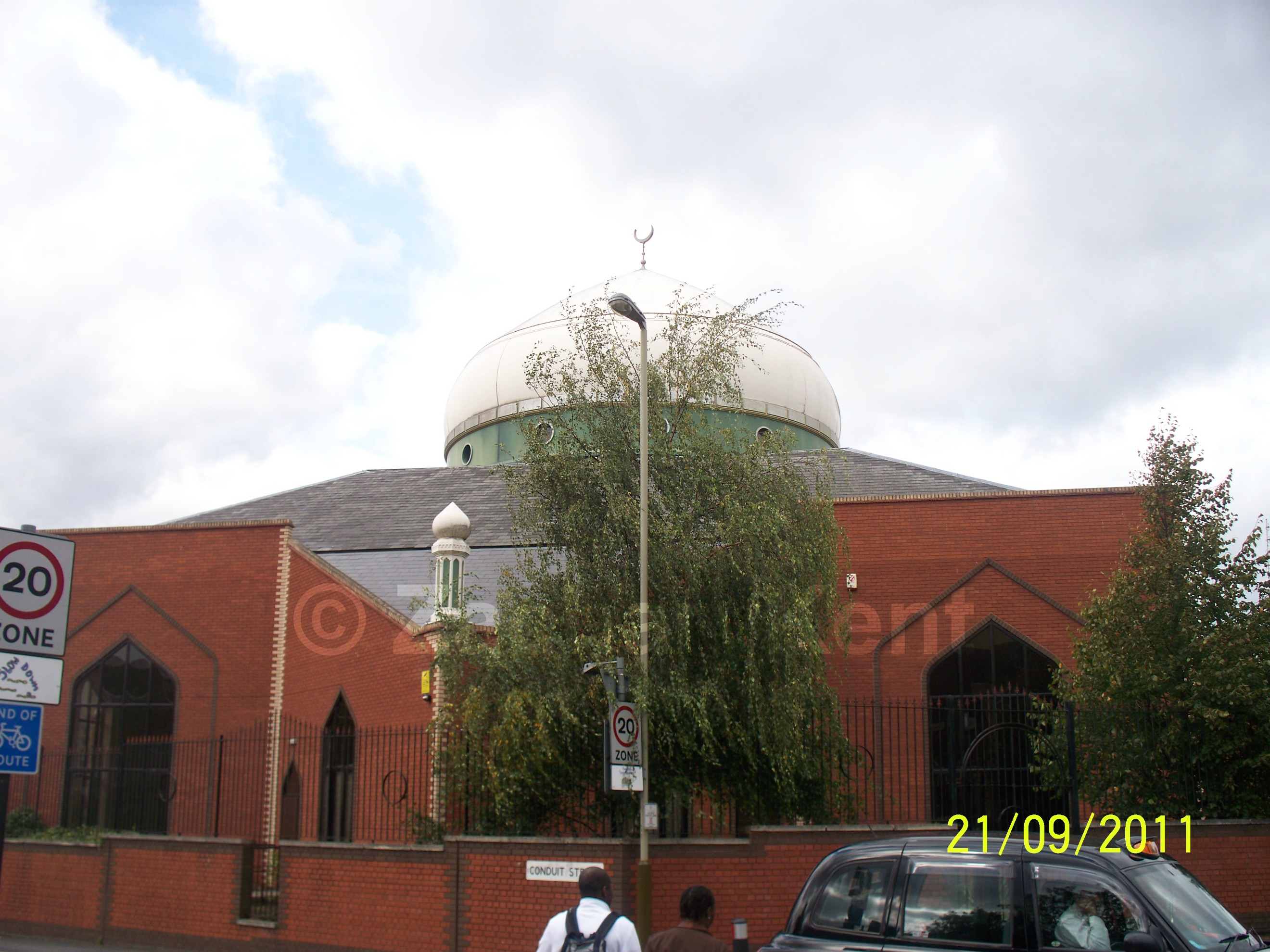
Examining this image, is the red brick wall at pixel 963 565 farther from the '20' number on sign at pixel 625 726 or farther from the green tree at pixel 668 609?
the '20' number on sign at pixel 625 726

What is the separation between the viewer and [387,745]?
16.9 meters

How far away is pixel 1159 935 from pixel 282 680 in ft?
57.3

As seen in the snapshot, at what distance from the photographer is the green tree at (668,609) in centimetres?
1265

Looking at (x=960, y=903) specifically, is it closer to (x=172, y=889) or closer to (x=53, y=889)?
(x=172, y=889)

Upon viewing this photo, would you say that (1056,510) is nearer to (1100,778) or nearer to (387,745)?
(1100,778)

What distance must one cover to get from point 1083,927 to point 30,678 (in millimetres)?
6176

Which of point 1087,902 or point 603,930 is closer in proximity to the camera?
point 603,930

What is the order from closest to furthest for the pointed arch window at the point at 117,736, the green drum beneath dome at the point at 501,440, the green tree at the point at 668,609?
the green tree at the point at 668,609 → the pointed arch window at the point at 117,736 → the green drum beneath dome at the point at 501,440

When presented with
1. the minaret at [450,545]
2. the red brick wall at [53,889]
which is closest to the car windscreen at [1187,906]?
the minaret at [450,545]

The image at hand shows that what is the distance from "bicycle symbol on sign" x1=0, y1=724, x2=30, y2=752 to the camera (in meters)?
7.09

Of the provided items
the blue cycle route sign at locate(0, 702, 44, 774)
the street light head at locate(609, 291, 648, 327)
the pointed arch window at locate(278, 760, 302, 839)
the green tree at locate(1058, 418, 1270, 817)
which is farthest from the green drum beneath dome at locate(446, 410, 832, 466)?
the blue cycle route sign at locate(0, 702, 44, 774)

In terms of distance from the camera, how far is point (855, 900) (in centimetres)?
712

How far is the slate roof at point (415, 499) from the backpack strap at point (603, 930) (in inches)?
596

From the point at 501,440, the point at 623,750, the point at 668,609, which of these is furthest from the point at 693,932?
the point at 501,440
